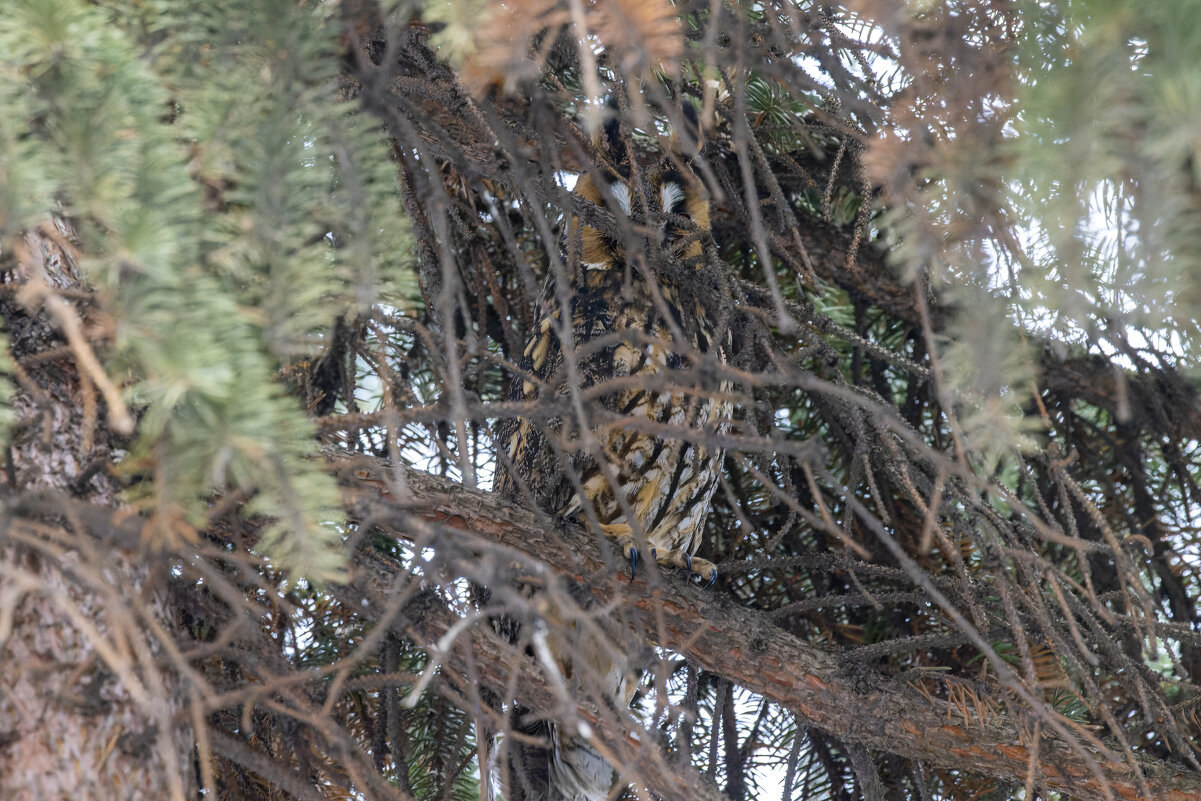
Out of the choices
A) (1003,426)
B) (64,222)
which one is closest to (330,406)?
(64,222)

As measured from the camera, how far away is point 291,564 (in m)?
0.70

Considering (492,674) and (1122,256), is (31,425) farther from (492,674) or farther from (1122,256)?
(1122,256)

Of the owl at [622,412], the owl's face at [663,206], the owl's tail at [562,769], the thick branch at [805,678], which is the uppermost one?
the owl's face at [663,206]

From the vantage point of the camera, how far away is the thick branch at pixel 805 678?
1.46m

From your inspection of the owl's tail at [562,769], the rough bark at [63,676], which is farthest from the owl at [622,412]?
the rough bark at [63,676]

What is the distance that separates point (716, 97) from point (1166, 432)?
1177mm

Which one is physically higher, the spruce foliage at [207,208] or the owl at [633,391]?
the owl at [633,391]

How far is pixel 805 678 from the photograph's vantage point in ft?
Result: 5.18

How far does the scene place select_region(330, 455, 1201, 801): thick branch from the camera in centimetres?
146

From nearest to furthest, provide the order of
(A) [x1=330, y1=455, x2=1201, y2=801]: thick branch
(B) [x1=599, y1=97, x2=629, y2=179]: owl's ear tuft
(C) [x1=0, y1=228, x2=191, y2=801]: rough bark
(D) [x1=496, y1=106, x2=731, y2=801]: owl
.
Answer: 1. (C) [x1=0, y1=228, x2=191, y2=801]: rough bark
2. (A) [x1=330, y1=455, x2=1201, y2=801]: thick branch
3. (D) [x1=496, y1=106, x2=731, y2=801]: owl
4. (B) [x1=599, y1=97, x2=629, y2=179]: owl's ear tuft

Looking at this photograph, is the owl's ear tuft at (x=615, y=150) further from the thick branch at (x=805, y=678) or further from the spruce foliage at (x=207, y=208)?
the spruce foliage at (x=207, y=208)

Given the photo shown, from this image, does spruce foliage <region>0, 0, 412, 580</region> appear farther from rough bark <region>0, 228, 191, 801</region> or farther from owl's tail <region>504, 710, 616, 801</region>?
owl's tail <region>504, 710, 616, 801</region>

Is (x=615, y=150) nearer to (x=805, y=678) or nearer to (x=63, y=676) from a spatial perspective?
(x=805, y=678)

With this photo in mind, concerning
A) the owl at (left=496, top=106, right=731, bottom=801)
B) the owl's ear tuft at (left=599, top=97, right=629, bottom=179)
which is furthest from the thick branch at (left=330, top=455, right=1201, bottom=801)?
the owl's ear tuft at (left=599, top=97, right=629, bottom=179)
